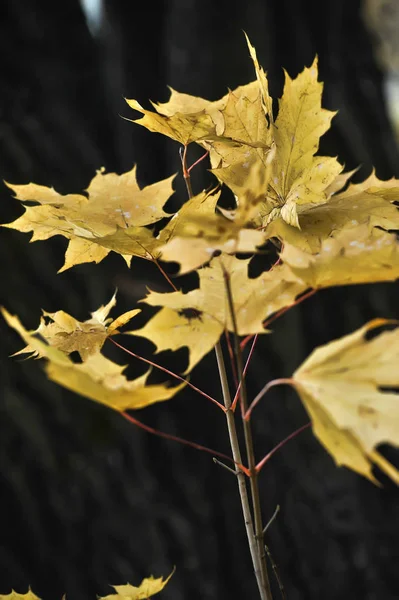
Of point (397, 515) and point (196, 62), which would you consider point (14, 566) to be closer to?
point (397, 515)

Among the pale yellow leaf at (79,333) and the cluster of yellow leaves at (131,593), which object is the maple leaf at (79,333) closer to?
the pale yellow leaf at (79,333)

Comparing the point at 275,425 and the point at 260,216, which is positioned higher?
the point at 260,216

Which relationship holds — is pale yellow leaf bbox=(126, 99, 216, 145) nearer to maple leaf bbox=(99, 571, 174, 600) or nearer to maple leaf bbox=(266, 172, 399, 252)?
maple leaf bbox=(266, 172, 399, 252)

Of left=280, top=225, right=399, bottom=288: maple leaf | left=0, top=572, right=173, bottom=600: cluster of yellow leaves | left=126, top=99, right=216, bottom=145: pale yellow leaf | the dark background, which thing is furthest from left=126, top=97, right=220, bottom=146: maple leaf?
the dark background

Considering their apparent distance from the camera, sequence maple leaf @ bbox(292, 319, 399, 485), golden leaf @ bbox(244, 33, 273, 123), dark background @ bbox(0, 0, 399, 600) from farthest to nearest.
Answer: dark background @ bbox(0, 0, 399, 600) < golden leaf @ bbox(244, 33, 273, 123) < maple leaf @ bbox(292, 319, 399, 485)

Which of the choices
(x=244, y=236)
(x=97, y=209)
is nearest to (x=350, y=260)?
(x=244, y=236)

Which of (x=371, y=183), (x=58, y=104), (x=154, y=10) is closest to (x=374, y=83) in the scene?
(x=154, y=10)
